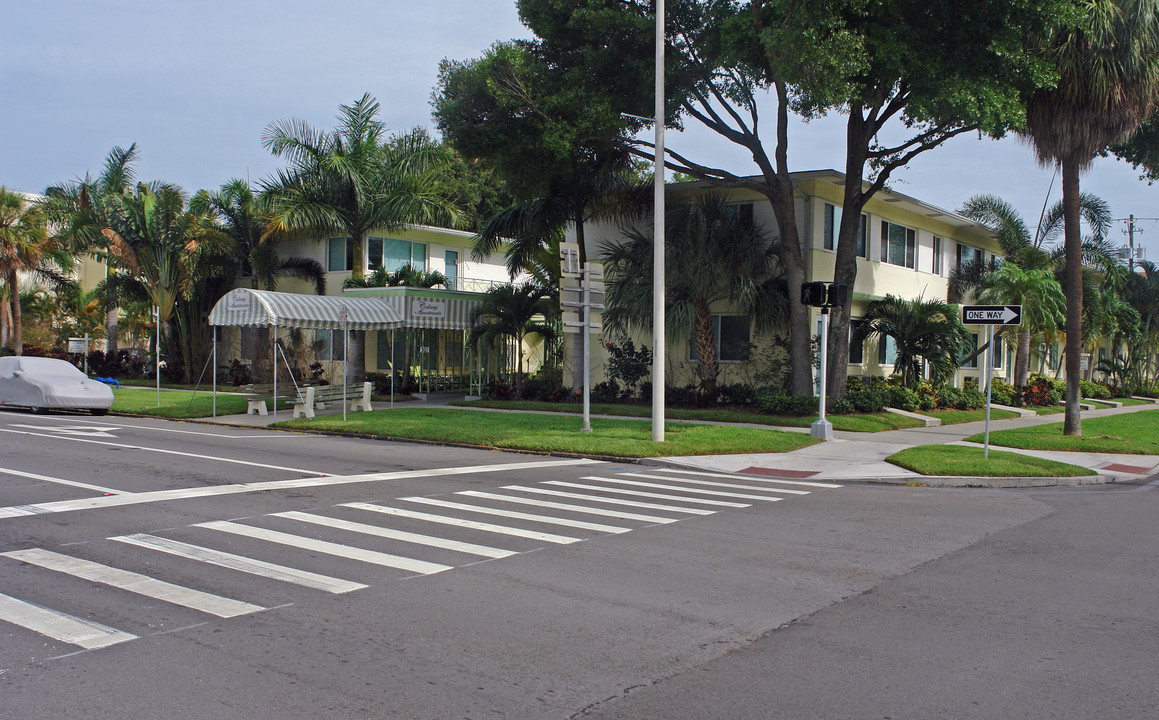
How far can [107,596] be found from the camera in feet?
21.3

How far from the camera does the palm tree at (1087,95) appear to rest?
17344 millimetres

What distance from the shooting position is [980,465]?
14414 millimetres

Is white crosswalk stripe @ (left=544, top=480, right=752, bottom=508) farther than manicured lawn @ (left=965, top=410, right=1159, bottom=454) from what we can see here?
No

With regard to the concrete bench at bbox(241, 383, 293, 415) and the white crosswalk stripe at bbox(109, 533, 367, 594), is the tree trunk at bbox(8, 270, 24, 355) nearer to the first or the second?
the concrete bench at bbox(241, 383, 293, 415)

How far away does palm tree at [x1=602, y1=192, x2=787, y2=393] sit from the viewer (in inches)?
904

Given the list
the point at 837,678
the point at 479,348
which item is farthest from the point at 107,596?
the point at 479,348

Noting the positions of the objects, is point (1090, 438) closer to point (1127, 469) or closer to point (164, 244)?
point (1127, 469)

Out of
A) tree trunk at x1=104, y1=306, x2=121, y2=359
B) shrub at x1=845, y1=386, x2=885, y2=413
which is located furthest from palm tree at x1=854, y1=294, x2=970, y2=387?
tree trunk at x1=104, y1=306, x2=121, y2=359

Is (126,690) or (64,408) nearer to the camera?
(126,690)

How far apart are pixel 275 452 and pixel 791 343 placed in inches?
523

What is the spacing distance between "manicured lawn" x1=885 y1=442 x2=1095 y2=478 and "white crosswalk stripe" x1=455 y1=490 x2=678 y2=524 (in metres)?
6.16

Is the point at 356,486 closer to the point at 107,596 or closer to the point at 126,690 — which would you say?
the point at 107,596

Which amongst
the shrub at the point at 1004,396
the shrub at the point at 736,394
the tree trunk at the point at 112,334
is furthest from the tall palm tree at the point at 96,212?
the shrub at the point at 1004,396

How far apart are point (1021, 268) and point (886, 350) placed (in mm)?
6074
